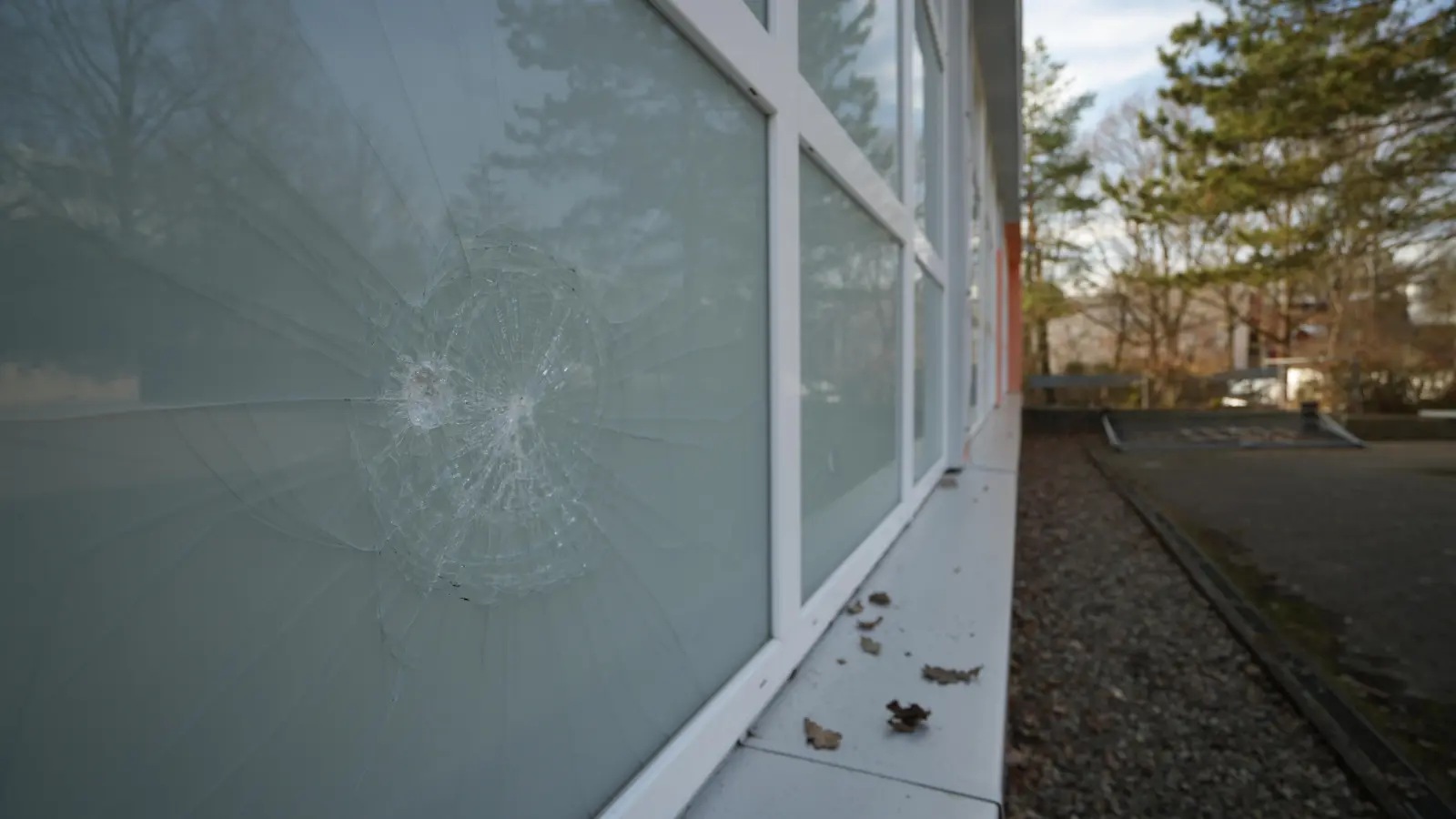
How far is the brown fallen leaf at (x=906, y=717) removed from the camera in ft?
4.94

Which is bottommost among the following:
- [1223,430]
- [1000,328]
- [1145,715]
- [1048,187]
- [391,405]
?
[1145,715]

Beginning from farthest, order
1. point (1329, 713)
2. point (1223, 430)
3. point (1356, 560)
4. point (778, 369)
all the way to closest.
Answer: point (1223, 430) < point (1356, 560) < point (1329, 713) < point (778, 369)

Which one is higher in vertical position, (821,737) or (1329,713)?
(821,737)

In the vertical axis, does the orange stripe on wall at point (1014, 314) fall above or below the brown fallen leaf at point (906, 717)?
above

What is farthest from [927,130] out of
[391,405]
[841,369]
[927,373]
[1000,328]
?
[1000,328]

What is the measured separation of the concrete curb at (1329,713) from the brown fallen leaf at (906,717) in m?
1.30

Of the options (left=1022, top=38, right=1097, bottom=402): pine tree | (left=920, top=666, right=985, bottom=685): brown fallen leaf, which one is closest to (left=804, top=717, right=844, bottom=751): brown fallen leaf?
(left=920, top=666, right=985, bottom=685): brown fallen leaf

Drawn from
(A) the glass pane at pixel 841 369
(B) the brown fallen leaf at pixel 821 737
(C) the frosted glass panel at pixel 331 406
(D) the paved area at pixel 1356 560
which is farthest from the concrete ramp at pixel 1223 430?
(C) the frosted glass panel at pixel 331 406

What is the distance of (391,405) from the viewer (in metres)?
0.70

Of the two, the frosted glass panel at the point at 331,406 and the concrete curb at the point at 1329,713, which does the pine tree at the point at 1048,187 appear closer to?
the concrete curb at the point at 1329,713

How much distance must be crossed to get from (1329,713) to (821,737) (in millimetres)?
1967

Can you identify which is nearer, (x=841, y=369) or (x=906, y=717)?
(x=906, y=717)

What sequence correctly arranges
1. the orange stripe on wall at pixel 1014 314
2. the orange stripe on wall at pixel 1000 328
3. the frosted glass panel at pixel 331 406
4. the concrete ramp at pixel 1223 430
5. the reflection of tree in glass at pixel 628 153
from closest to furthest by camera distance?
1. the frosted glass panel at pixel 331 406
2. the reflection of tree in glass at pixel 628 153
3. the concrete ramp at pixel 1223 430
4. the orange stripe on wall at pixel 1000 328
5. the orange stripe on wall at pixel 1014 314

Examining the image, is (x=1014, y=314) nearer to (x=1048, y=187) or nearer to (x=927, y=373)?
(x=1048, y=187)
